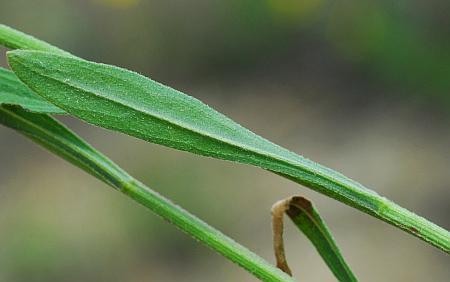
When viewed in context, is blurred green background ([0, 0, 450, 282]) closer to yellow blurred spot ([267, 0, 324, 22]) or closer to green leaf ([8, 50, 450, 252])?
yellow blurred spot ([267, 0, 324, 22])

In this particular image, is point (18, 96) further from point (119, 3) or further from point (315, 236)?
point (119, 3)

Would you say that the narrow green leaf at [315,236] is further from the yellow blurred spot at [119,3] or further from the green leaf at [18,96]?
the yellow blurred spot at [119,3]

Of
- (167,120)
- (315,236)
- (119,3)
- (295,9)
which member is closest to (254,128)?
(295,9)

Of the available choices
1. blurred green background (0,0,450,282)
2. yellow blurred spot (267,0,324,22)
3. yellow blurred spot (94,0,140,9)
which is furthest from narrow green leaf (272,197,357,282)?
yellow blurred spot (94,0,140,9)

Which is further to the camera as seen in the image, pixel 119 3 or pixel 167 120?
pixel 119 3

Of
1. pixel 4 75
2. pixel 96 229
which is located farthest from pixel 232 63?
pixel 4 75

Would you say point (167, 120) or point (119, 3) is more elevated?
point (119, 3)
